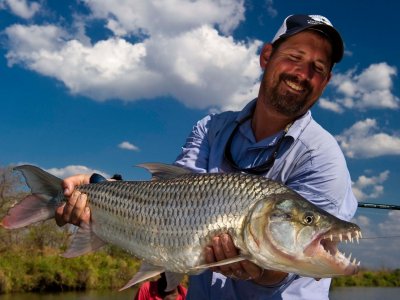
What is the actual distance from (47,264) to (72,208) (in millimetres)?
38256

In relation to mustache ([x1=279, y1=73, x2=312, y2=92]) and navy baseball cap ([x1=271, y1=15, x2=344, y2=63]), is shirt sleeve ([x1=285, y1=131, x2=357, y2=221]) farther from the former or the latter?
navy baseball cap ([x1=271, y1=15, x2=344, y2=63])

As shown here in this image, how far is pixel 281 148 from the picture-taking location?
164 inches

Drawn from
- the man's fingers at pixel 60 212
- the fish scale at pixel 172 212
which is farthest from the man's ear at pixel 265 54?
the man's fingers at pixel 60 212

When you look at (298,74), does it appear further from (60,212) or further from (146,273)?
(60,212)

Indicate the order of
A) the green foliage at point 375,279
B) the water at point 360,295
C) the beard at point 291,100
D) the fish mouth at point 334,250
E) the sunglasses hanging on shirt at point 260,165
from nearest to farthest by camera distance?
the fish mouth at point 334,250 → the sunglasses hanging on shirt at point 260,165 → the beard at point 291,100 → the water at point 360,295 → the green foliage at point 375,279

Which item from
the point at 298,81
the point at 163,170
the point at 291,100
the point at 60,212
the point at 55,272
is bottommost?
the point at 60,212

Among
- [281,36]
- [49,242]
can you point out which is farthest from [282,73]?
[49,242]

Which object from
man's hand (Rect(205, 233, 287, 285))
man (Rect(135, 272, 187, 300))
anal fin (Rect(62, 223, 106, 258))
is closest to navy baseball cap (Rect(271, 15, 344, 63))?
man's hand (Rect(205, 233, 287, 285))

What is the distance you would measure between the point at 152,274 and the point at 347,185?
1514 mm

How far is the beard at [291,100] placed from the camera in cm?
432

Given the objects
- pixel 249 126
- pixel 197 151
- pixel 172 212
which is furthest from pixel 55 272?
pixel 172 212

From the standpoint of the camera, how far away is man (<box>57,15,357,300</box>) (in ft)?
12.8

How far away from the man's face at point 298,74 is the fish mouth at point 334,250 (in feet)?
3.79

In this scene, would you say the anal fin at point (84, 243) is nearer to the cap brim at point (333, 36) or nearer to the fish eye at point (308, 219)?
the fish eye at point (308, 219)
